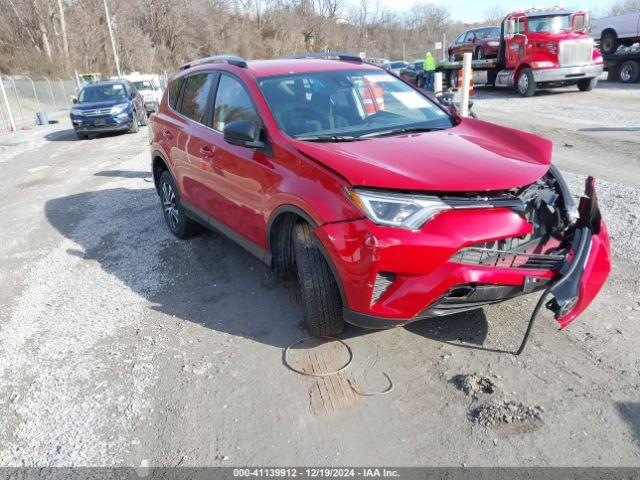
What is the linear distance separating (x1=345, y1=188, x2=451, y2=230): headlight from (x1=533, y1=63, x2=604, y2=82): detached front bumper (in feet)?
55.7

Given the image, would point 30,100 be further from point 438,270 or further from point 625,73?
point 438,270

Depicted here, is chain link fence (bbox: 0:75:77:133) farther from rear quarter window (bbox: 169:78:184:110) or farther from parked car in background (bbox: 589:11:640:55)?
parked car in background (bbox: 589:11:640:55)

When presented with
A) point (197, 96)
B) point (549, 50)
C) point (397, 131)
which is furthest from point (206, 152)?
point (549, 50)

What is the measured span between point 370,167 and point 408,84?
2.08 meters

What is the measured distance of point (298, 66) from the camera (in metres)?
4.49

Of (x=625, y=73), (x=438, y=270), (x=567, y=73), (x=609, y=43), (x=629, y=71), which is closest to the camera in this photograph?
(x=438, y=270)

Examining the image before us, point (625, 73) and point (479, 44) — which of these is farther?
point (479, 44)

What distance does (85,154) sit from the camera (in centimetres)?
1337

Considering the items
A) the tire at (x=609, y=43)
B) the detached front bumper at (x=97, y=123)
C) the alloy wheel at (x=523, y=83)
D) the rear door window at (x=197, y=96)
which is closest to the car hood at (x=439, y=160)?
the rear door window at (x=197, y=96)

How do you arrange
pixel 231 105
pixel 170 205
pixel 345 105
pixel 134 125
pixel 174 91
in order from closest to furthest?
1. pixel 345 105
2. pixel 231 105
3. pixel 174 91
4. pixel 170 205
5. pixel 134 125

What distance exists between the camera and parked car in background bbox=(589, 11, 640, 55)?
20.5m

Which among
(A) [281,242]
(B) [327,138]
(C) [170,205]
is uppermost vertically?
(B) [327,138]

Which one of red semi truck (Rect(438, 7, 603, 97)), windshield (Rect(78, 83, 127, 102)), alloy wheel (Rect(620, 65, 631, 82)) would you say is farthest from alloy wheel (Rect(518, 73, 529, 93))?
windshield (Rect(78, 83, 127, 102))

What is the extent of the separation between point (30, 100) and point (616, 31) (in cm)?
2985
